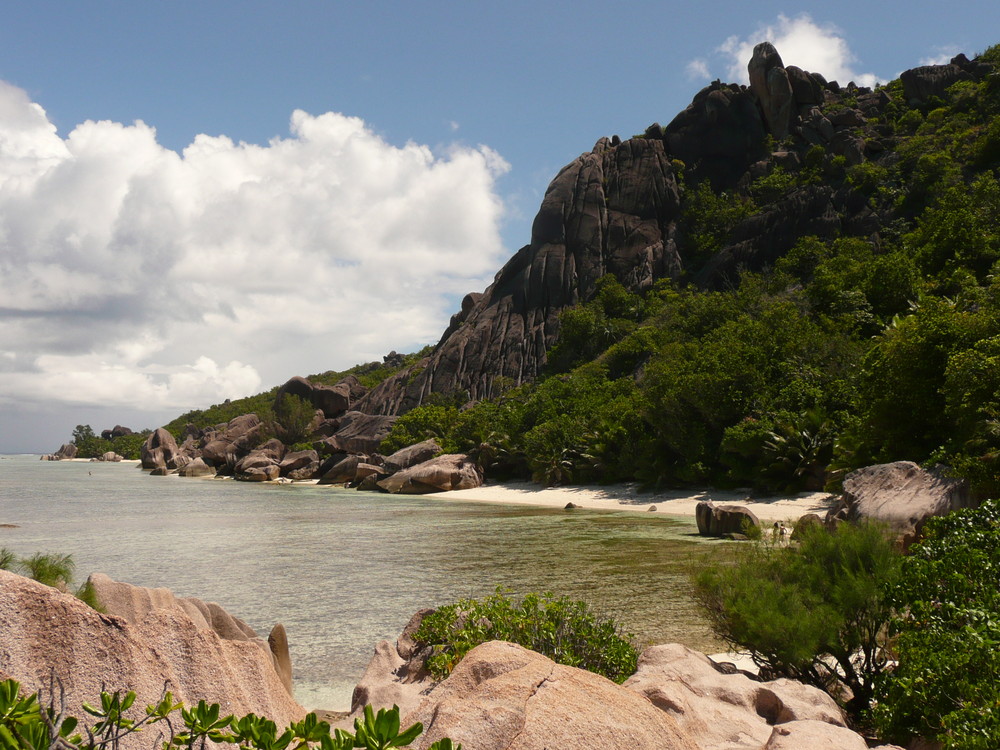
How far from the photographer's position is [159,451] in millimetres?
96125

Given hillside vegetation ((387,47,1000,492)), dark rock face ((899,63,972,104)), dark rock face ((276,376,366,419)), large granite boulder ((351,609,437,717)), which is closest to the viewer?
large granite boulder ((351,609,437,717))

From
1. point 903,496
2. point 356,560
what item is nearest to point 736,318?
point 356,560

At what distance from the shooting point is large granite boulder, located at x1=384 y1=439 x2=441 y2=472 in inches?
2249

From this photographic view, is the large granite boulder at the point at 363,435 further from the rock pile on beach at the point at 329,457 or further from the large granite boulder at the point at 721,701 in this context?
the large granite boulder at the point at 721,701

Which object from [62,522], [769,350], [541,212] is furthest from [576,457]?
[541,212]

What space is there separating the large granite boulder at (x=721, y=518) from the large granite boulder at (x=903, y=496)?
22.7ft

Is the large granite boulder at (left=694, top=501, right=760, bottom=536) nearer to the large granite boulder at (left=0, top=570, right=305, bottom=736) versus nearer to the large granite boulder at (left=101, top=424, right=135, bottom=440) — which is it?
the large granite boulder at (left=0, top=570, right=305, bottom=736)

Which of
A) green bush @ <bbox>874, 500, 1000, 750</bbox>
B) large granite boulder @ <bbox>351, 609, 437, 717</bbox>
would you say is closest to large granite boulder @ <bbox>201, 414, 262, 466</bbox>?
large granite boulder @ <bbox>351, 609, 437, 717</bbox>

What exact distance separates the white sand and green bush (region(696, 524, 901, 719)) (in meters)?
15.7

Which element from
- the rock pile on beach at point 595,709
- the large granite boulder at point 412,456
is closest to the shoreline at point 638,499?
the large granite boulder at point 412,456

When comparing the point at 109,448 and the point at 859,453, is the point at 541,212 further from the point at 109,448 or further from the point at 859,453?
the point at 109,448

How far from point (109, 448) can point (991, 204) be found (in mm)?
163134

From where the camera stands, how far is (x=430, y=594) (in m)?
14.7

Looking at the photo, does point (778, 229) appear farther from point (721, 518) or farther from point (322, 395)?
point (322, 395)
